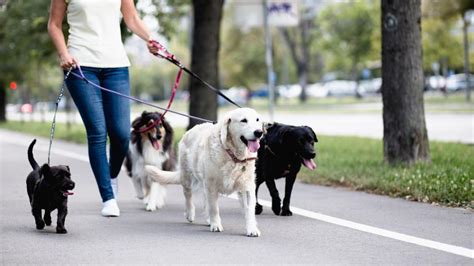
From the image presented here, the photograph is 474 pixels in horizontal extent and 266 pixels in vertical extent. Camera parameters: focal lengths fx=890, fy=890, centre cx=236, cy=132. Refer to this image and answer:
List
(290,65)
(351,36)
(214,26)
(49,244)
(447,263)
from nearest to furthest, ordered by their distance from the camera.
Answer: (447,263) < (49,244) < (214,26) < (351,36) < (290,65)

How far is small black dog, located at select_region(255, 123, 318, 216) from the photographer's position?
27.4 feet

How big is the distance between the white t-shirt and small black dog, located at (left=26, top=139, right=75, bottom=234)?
3.73 ft

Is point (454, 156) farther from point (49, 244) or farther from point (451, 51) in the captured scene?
point (451, 51)

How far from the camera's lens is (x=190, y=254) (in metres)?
6.45

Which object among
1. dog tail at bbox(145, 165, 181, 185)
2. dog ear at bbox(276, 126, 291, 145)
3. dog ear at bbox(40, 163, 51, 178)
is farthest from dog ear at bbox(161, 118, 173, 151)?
dog ear at bbox(40, 163, 51, 178)

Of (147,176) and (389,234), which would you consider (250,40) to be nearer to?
(147,176)

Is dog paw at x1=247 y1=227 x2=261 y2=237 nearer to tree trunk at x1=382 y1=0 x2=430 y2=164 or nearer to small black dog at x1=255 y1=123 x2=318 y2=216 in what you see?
small black dog at x1=255 y1=123 x2=318 y2=216

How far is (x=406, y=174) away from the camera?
11.1m

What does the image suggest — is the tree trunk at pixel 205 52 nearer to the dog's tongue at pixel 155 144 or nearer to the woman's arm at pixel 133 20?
the dog's tongue at pixel 155 144

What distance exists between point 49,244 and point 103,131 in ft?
5.64

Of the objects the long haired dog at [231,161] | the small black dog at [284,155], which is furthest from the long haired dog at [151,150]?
the long haired dog at [231,161]

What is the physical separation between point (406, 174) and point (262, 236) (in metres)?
4.28

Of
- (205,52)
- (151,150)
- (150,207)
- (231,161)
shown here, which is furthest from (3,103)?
(231,161)

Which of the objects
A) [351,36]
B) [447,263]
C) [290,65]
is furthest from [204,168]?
[290,65]
